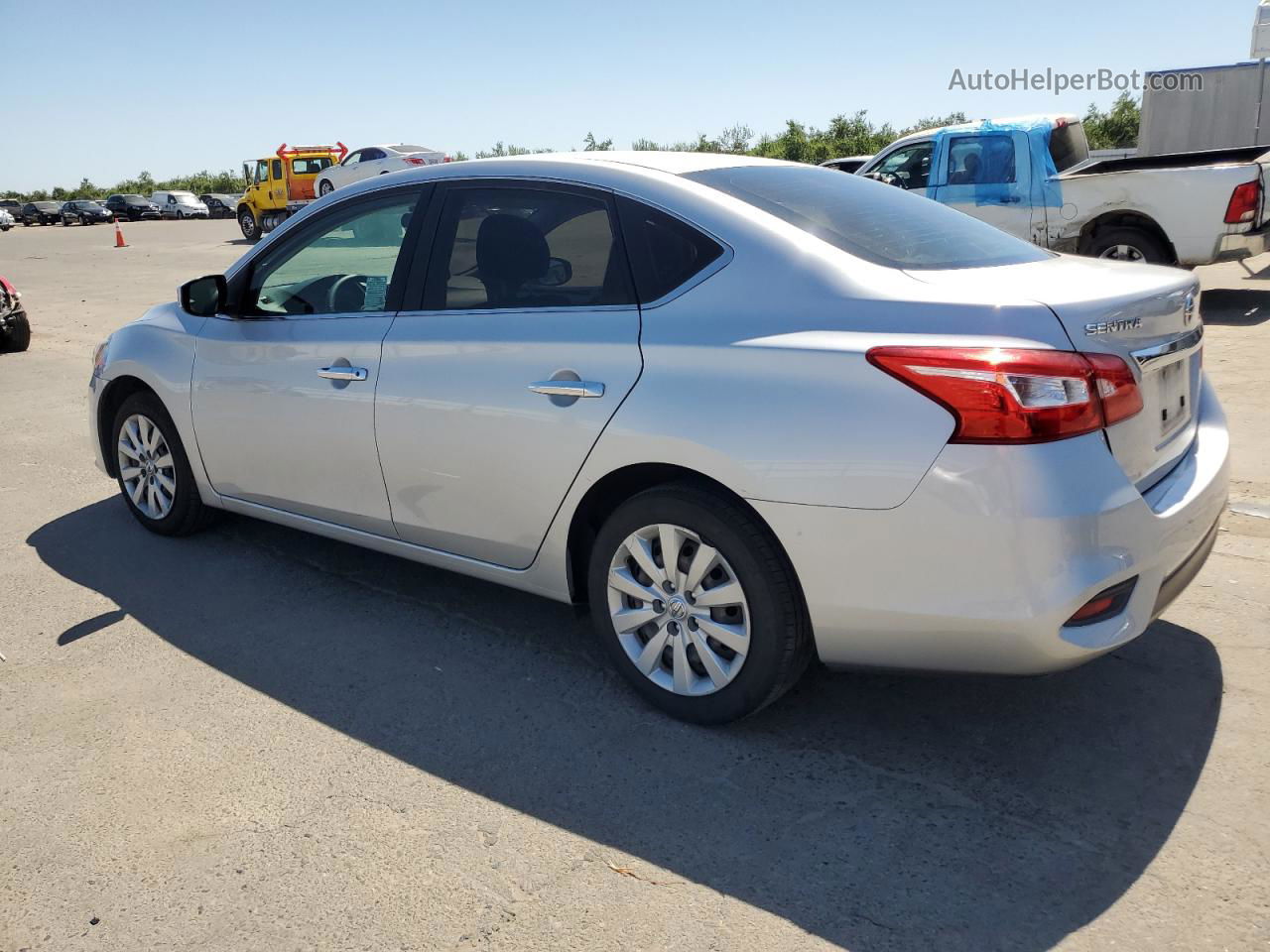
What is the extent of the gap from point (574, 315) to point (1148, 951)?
2.31 meters

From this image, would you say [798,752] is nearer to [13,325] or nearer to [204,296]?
[204,296]

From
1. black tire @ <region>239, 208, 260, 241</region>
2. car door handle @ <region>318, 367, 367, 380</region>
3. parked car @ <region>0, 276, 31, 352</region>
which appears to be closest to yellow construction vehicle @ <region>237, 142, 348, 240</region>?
black tire @ <region>239, 208, 260, 241</region>

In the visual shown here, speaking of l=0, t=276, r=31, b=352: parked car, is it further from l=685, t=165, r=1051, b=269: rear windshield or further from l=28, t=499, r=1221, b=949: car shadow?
l=685, t=165, r=1051, b=269: rear windshield

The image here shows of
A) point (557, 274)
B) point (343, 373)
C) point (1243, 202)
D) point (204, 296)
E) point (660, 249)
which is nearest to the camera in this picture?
point (660, 249)

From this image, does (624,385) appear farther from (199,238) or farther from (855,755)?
(199,238)

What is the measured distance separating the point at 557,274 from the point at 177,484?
8.15 ft

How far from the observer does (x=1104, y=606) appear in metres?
2.85

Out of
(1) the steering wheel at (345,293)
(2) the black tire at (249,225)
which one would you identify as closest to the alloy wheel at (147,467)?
(1) the steering wheel at (345,293)

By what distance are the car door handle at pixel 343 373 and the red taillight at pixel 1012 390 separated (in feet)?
6.89

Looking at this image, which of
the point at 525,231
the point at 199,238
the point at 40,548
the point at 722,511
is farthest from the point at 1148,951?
the point at 199,238

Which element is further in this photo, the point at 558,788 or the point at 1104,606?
the point at 558,788

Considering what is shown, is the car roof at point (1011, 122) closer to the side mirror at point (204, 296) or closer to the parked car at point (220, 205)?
the side mirror at point (204, 296)

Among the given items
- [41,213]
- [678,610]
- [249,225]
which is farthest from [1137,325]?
[41,213]

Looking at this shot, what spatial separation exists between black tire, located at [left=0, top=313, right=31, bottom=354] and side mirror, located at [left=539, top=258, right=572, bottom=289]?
1011 centimetres
